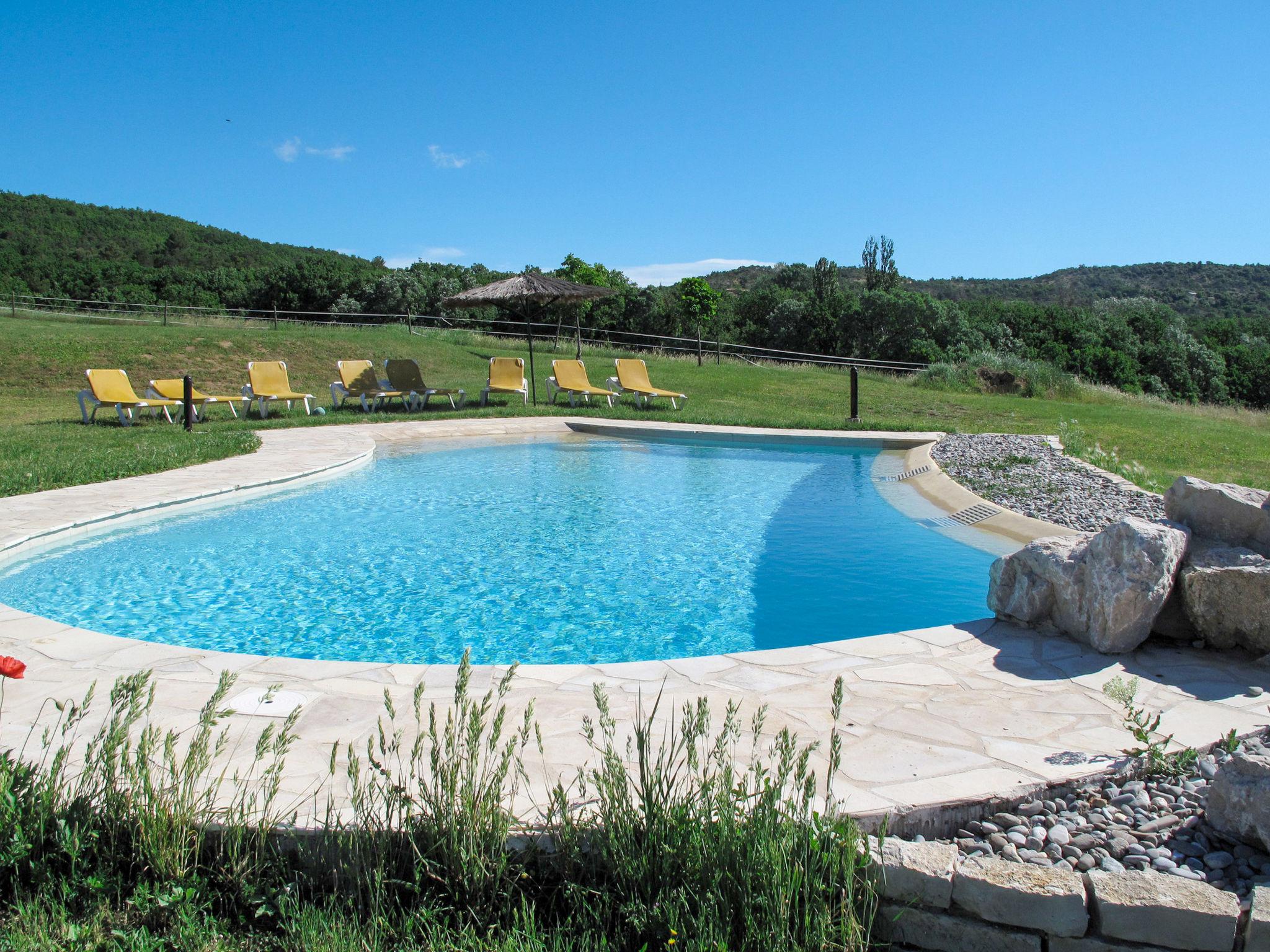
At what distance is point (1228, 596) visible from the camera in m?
3.39

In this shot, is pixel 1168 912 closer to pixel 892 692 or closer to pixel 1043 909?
pixel 1043 909

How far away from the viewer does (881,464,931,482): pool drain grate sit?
9.27m

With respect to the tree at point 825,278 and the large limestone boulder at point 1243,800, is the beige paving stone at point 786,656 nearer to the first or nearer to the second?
the large limestone boulder at point 1243,800

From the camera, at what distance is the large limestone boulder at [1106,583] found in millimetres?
3436

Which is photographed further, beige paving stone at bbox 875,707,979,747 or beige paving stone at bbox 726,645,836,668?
beige paving stone at bbox 726,645,836,668

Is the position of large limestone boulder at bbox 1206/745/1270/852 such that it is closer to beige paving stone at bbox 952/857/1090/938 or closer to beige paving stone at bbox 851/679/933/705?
beige paving stone at bbox 952/857/1090/938

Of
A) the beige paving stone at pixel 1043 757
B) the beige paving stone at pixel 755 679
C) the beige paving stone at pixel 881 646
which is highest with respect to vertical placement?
the beige paving stone at pixel 1043 757

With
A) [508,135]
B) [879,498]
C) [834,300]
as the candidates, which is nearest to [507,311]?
[508,135]

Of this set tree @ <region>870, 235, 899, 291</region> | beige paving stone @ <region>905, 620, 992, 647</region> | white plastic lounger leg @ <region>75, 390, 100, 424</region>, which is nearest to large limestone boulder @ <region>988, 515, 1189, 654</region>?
beige paving stone @ <region>905, 620, 992, 647</region>

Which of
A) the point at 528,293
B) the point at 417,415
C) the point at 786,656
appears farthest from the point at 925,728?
the point at 528,293

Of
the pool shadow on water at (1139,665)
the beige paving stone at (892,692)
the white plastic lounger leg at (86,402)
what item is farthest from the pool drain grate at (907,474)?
the white plastic lounger leg at (86,402)

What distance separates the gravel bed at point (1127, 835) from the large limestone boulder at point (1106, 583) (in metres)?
1.14

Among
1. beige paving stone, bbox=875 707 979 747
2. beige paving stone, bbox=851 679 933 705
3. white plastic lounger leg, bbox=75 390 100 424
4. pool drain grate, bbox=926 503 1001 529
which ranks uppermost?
white plastic lounger leg, bbox=75 390 100 424

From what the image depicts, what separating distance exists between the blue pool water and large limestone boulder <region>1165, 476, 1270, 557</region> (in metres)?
1.63
